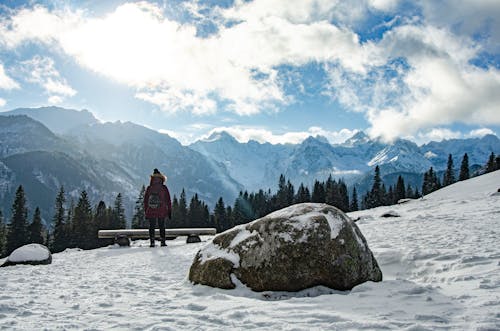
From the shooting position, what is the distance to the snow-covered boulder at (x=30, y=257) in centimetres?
1184

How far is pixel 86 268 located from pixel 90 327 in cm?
659

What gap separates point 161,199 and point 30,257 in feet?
17.3

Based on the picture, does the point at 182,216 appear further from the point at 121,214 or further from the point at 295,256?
the point at 295,256

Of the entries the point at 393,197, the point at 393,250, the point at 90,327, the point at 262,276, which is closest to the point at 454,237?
the point at 393,250

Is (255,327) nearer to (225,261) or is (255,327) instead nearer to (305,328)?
(305,328)

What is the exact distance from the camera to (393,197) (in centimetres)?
9656

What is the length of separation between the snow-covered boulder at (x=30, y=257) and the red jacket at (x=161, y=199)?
4.19m

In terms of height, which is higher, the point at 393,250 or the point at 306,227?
the point at 306,227

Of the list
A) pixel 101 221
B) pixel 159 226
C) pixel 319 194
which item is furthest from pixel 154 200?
pixel 319 194

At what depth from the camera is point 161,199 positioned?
607 inches

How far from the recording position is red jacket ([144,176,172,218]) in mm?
15242

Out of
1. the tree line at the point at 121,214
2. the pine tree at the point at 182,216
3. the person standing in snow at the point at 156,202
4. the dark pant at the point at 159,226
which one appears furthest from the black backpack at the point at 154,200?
the pine tree at the point at 182,216

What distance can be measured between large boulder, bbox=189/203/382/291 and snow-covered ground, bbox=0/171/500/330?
0.22m

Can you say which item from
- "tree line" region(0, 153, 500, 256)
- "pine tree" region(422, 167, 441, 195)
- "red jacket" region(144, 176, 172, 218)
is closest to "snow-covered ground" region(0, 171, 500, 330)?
"red jacket" region(144, 176, 172, 218)
